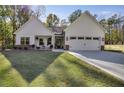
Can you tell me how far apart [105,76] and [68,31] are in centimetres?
1217

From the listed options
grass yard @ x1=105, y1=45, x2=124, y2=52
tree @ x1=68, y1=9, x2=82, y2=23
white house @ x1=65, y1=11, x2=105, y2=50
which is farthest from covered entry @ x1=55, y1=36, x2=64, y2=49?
grass yard @ x1=105, y1=45, x2=124, y2=52

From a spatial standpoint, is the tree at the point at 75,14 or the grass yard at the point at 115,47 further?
the grass yard at the point at 115,47

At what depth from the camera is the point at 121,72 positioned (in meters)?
9.13

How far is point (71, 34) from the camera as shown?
65.5ft

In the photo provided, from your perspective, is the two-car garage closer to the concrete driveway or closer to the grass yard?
the grass yard

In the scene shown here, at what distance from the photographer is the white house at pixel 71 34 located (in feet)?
62.7

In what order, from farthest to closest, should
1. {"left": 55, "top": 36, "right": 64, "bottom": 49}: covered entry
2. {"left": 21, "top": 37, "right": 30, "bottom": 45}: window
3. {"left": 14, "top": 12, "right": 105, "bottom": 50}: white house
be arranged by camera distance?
1. {"left": 55, "top": 36, "right": 64, "bottom": 49}: covered entry
2. {"left": 21, "top": 37, "right": 30, "bottom": 45}: window
3. {"left": 14, "top": 12, "right": 105, "bottom": 50}: white house

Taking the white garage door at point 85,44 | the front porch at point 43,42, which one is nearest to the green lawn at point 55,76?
the white garage door at point 85,44

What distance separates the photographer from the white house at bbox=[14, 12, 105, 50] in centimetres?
1912

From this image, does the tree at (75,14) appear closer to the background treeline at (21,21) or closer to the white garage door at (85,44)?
the background treeline at (21,21)

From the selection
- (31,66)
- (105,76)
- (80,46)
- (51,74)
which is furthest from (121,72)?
(80,46)

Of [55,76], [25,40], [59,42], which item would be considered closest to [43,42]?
[25,40]
